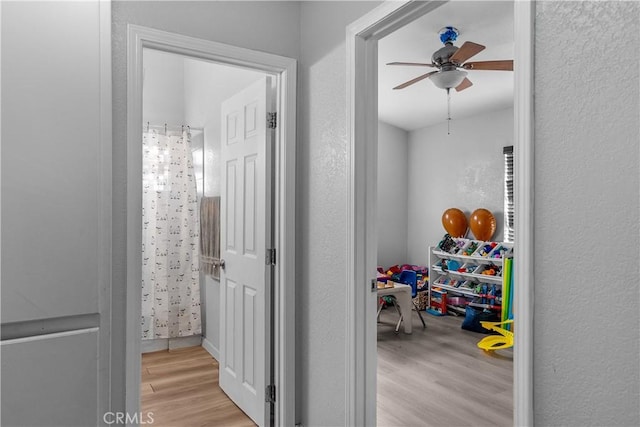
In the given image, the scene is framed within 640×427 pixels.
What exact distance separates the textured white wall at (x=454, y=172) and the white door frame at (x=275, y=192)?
156 inches

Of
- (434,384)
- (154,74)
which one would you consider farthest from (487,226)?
(154,74)

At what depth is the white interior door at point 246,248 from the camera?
7.79 ft

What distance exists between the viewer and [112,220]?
180 centimetres

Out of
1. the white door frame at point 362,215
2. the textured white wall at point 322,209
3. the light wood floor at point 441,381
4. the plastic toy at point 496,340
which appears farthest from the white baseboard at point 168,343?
the plastic toy at point 496,340

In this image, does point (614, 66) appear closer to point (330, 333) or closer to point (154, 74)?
point (330, 333)

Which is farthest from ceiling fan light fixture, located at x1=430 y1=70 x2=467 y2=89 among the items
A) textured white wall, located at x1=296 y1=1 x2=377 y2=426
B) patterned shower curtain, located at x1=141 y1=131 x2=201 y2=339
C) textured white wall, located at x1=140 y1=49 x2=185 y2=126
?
textured white wall, located at x1=140 y1=49 x2=185 y2=126

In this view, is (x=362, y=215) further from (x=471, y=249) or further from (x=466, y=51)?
(x=471, y=249)

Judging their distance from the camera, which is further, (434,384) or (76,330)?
(434,384)

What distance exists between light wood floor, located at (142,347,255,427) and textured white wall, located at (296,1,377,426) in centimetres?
64

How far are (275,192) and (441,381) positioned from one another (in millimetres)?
2094

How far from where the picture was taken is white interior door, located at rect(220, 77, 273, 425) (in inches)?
93.4

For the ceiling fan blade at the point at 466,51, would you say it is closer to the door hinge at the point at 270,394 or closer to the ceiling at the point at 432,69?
the ceiling at the point at 432,69

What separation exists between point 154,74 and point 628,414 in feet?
14.5

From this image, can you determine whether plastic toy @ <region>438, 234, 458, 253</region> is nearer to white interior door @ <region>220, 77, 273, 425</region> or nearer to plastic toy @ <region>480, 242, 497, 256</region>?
plastic toy @ <region>480, 242, 497, 256</region>
